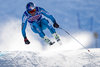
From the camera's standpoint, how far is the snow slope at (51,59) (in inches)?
392

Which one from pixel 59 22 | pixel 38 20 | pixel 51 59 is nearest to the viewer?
pixel 51 59

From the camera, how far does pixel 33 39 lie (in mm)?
24188

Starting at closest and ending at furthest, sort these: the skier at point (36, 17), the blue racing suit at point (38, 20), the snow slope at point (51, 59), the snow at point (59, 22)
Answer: the snow slope at point (51, 59) < the skier at point (36, 17) < the blue racing suit at point (38, 20) < the snow at point (59, 22)

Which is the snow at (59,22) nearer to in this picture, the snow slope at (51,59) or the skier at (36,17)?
the skier at (36,17)

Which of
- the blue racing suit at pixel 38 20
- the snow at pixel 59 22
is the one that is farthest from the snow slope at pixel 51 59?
the snow at pixel 59 22

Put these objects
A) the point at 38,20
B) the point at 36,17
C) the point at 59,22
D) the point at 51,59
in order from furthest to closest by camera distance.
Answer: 1. the point at 59,22
2. the point at 38,20
3. the point at 36,17
4. the point at 51,59

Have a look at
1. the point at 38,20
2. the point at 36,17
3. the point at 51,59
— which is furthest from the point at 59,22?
the point at 51,59

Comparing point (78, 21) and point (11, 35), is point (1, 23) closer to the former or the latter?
point (11, 35)

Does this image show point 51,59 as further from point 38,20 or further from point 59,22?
point 59,22

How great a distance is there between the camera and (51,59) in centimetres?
1038

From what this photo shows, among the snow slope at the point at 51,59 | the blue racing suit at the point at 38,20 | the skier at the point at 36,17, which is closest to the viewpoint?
the snow slope at the point at 51,59

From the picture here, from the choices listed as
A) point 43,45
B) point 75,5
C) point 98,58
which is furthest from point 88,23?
point 98,58

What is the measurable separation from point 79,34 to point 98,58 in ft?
50.7

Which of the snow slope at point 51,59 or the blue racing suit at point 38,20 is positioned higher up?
the blue racing suit at point 38,20
